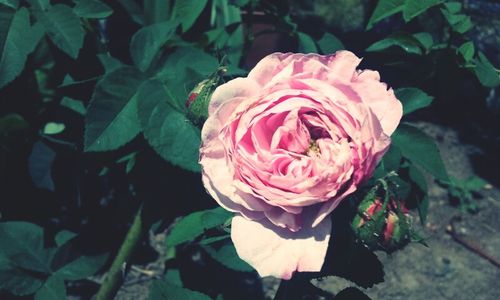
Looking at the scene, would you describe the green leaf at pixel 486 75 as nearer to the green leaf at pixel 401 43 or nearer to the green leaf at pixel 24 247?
the green leaf at pixel 401 43

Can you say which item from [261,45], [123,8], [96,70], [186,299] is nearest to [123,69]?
[96,70]

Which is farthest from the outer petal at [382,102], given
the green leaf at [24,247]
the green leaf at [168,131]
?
the green leaf at [24,247]

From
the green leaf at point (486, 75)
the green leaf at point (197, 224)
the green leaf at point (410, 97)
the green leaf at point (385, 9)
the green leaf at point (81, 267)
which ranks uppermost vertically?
the green leaf at point (385, 9)

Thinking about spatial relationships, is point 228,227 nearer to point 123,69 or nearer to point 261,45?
point 123,69

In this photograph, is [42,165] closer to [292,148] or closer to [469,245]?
[292,148]

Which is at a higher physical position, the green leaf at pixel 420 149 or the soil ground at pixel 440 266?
the green leaf at pixel 420 149

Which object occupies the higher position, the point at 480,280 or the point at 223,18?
the point at 223,18

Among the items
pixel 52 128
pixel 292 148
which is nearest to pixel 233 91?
pixel 292 148
